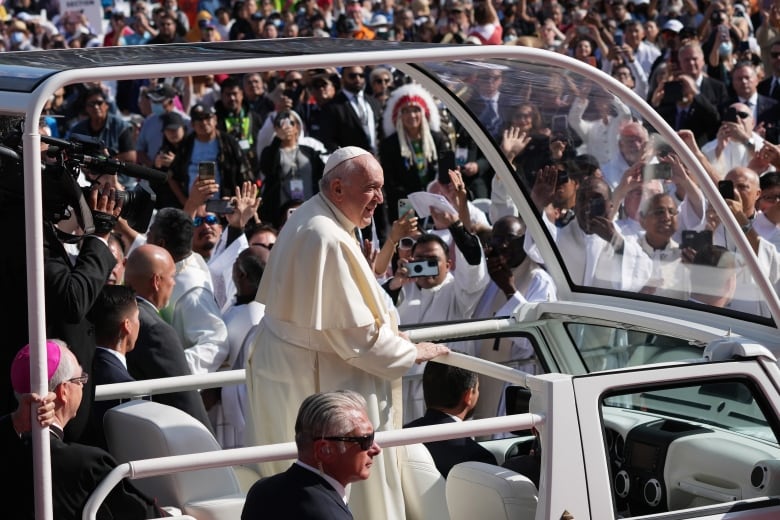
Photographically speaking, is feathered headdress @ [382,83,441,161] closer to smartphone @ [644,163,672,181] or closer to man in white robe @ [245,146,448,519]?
smartphone @ [644,163,672,181]

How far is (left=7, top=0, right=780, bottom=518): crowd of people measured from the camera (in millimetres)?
4758

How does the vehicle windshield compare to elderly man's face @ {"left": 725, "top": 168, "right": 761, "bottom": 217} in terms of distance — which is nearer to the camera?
the vehicle windshield

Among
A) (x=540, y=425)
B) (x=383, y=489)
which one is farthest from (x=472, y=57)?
(x=383, y=489)

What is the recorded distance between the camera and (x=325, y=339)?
4.78 meters

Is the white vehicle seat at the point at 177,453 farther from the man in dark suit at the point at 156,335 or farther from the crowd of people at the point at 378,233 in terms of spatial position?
the man in dark suit at the point at 156,335

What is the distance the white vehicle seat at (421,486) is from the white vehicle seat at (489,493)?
174 millimetres

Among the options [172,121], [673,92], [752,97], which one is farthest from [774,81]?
[172,121]

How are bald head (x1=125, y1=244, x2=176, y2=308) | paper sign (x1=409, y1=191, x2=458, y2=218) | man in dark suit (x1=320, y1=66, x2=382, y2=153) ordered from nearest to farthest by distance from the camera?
bald head (x1=125, y1=244, x2=176, y2=308) → paper sign (x1=409, y1=191, x2=458, y2=218) → man in dark suit (x1=320, y1=66, x2=382, y2=153)

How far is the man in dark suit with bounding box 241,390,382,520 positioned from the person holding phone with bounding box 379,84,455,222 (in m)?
7.52

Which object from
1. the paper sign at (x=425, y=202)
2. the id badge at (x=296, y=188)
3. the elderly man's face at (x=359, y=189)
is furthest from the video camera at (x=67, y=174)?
the id badge at (x=296, y=188)

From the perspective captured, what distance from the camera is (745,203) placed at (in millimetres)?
8391

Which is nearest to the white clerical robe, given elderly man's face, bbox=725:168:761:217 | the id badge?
elderly man's face, bbox=725:168:761:217

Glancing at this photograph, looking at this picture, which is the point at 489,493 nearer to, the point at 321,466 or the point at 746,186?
the point at 321,466

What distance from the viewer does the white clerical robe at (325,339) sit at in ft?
15.5
